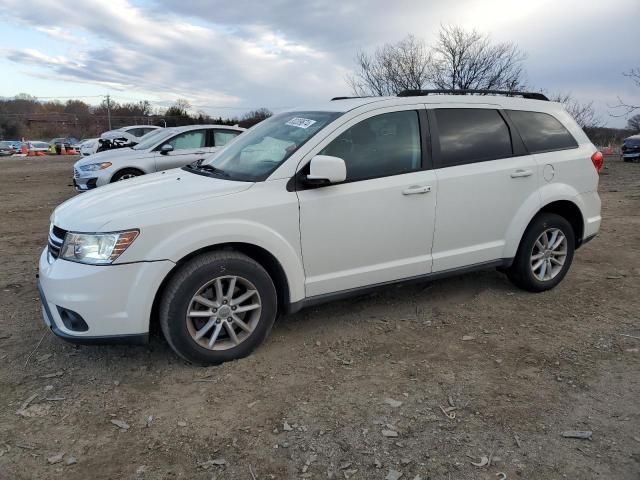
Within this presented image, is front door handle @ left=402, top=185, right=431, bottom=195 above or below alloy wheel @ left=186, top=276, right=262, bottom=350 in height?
above

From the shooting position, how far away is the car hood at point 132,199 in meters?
3.25

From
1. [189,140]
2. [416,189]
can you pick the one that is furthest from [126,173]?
[416,189]

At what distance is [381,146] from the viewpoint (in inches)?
156

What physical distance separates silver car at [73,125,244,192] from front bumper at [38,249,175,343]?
6.65 m

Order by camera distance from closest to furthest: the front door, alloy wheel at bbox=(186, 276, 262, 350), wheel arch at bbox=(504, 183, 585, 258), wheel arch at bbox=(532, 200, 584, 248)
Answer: alloy wheel at bbox=(186, 276, 262, 350) → the front door → wheel arch at bbox=(504, 183, 585, 258) → wheel arch at bbox=(532, 200, 584, 248)

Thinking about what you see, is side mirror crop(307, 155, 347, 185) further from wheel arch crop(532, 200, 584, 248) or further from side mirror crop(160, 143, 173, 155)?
side mirror crop(160, 143, 173, 155)

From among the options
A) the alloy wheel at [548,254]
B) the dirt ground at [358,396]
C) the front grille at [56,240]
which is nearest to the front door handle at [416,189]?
the dirt ground at [358,396]

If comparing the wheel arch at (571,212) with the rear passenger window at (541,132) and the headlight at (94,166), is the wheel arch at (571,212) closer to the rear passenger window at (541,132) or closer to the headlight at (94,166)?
the rear passenger window at (541,132)

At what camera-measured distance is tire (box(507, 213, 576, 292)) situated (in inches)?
183

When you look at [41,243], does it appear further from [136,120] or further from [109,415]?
[136,120]

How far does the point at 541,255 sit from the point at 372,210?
6.28 ft

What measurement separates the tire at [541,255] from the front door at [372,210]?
106 cm

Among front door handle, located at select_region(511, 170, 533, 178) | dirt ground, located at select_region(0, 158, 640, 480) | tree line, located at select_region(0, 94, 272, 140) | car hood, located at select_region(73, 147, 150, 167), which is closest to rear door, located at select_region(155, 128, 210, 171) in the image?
car hood, located at select_region(73, 147, 150, 167)

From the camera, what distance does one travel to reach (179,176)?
4102 mm
